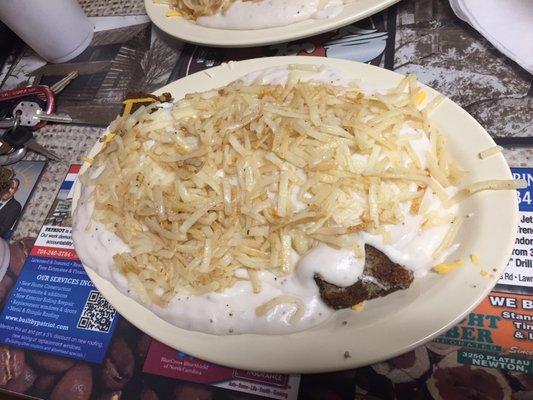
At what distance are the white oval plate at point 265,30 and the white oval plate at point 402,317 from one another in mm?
574

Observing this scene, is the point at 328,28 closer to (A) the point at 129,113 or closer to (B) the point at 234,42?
(B) the point at 234,42

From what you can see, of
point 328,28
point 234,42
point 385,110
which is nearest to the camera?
point 385,110

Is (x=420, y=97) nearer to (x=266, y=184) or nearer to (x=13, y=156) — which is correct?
(x=266, y=184)

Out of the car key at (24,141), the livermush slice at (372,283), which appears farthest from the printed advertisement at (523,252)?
the car key at (24,141)

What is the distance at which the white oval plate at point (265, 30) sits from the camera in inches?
58.0

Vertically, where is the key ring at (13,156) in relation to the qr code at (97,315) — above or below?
above

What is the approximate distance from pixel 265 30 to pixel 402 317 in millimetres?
1079

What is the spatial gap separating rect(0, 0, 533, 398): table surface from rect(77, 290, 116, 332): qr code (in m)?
0.43

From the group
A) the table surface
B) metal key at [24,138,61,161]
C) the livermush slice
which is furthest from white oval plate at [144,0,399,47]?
the livermush slice

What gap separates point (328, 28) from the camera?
58.3 inches

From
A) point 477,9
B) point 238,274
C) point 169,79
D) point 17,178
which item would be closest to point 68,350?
point 238,274

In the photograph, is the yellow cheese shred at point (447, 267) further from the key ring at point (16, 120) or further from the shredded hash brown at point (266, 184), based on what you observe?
the key ring at point (16, 120)

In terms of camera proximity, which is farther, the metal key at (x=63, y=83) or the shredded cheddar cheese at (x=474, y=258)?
the metal key at (x=63, y=83)

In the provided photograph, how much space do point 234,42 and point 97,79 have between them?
29.3 inches
